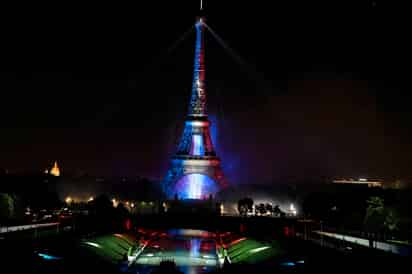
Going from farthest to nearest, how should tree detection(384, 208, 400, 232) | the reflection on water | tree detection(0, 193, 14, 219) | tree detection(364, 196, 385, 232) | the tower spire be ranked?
the tower spire
tree detection(0, 193, 14, 219)
tree detection(364, 196, 385, 232)
tree detection(384, 208, 400, 232)
the reflection on water

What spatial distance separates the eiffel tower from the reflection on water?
82.0 feet

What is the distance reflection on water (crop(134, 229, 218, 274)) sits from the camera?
4231cm

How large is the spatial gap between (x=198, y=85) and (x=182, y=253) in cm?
5072

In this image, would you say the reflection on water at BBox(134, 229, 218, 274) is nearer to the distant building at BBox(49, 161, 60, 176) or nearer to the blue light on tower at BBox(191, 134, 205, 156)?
the blue light on tower at BBox(191, 134, 205, 156)

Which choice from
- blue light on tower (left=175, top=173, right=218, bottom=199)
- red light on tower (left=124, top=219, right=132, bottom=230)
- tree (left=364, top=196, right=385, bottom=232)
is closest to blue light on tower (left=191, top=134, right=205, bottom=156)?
blue light on tower (left=175, top=173, right=218, bottom=199)

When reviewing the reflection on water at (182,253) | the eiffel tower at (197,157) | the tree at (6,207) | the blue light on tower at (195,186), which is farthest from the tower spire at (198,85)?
the tree at (6,207)

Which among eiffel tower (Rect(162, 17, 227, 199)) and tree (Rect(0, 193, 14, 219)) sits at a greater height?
eiffel tower (Rect(162, 17, 227, 199))

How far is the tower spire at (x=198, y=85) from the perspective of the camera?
93750mm

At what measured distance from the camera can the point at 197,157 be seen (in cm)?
9419

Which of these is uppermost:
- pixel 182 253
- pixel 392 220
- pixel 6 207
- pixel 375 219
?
pixel 6 207

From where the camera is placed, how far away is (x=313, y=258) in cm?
3616

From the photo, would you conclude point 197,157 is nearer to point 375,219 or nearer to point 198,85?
point 198,85

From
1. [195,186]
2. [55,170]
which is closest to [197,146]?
[195,186]

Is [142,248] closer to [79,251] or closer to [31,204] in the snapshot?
[79,251]
